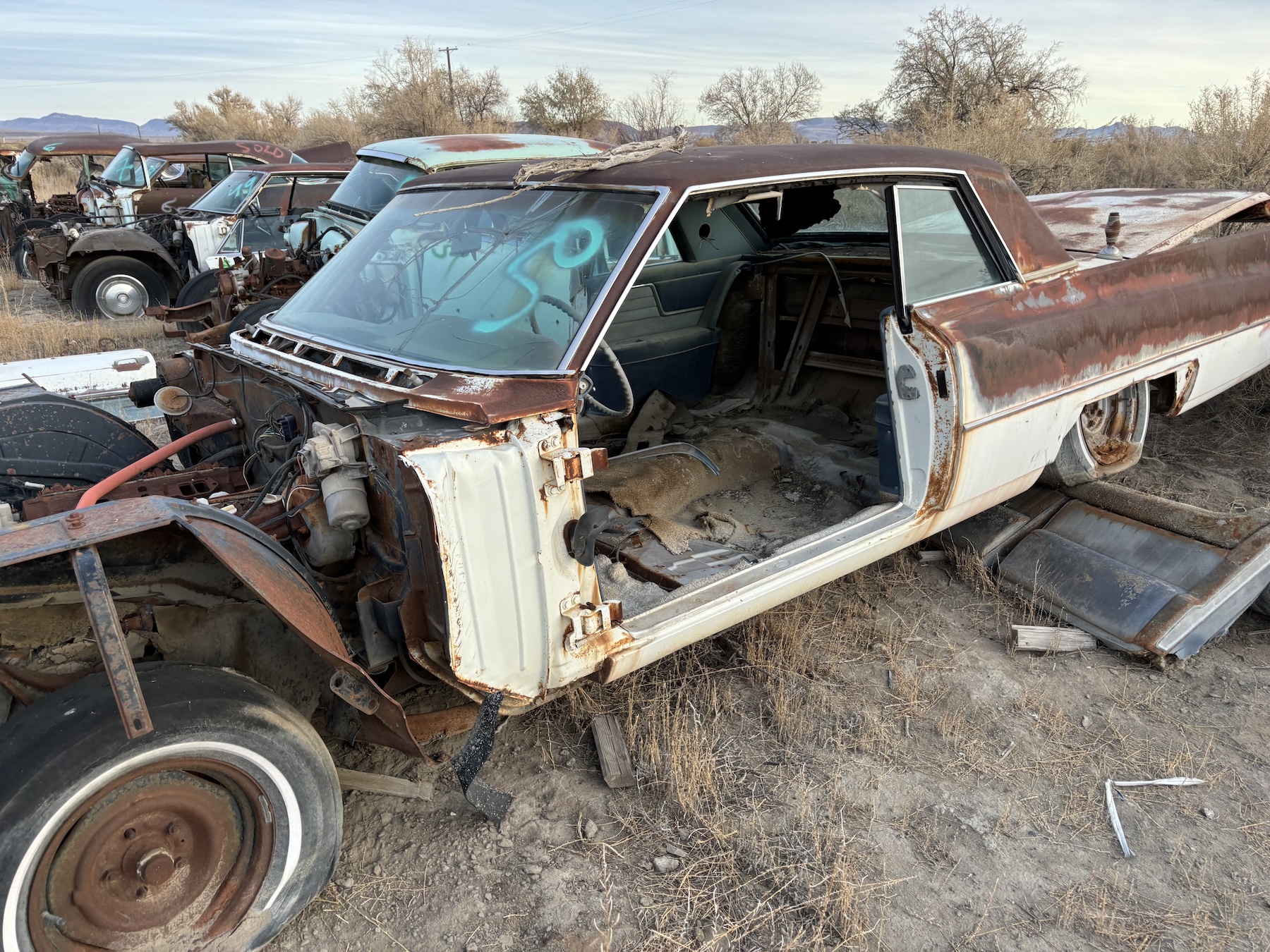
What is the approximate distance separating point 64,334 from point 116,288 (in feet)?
4.58

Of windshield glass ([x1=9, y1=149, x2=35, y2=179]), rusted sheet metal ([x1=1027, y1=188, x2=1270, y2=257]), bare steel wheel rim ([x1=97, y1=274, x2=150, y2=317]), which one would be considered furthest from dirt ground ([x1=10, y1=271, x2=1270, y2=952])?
windshield glass ([x1=9, y1=149, x2=35, y2=179])

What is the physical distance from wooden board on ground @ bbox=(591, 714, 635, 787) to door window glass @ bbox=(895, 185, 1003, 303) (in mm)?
1829

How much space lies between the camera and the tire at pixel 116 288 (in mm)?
9977

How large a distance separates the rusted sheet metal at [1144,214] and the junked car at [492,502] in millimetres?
168

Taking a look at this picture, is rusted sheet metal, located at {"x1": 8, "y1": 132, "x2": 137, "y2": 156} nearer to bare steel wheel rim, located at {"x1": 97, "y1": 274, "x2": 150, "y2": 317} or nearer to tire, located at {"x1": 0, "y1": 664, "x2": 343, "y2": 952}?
bare steel wheel rim, located at {"x1": 97, "y1": 274, "x2": 150, "y2": 317}

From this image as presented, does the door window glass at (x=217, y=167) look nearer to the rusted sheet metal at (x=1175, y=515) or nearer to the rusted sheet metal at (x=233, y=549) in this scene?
the rusted sheet metal at (x=233, y=549)

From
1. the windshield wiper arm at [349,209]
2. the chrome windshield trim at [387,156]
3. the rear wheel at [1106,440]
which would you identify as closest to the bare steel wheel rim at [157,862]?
the rear wheel at [1106,440]

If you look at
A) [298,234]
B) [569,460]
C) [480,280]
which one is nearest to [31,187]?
[298,234]

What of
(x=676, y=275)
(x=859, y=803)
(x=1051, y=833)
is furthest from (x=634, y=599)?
(x=676, y=275)

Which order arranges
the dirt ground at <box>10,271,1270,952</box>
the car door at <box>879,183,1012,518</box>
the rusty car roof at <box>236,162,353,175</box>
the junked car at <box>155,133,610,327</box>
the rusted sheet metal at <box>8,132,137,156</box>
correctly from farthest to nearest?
the rusted sheet metal at <box>8,132,137,156</box> → the rusty car roof at <box>236,162,353,175</box> → the junked car at <box>155,133,610,327</box> → the car door at <box>879,183,1012,518</box> → the dirt ground at <box>10,271,1270,952</box>

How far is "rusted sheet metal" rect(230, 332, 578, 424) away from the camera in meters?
2.18

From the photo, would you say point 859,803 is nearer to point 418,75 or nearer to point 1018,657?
point 1018,657

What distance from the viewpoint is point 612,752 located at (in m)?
2.83

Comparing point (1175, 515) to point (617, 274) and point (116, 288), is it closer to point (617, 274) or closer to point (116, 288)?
point (617, 274)
